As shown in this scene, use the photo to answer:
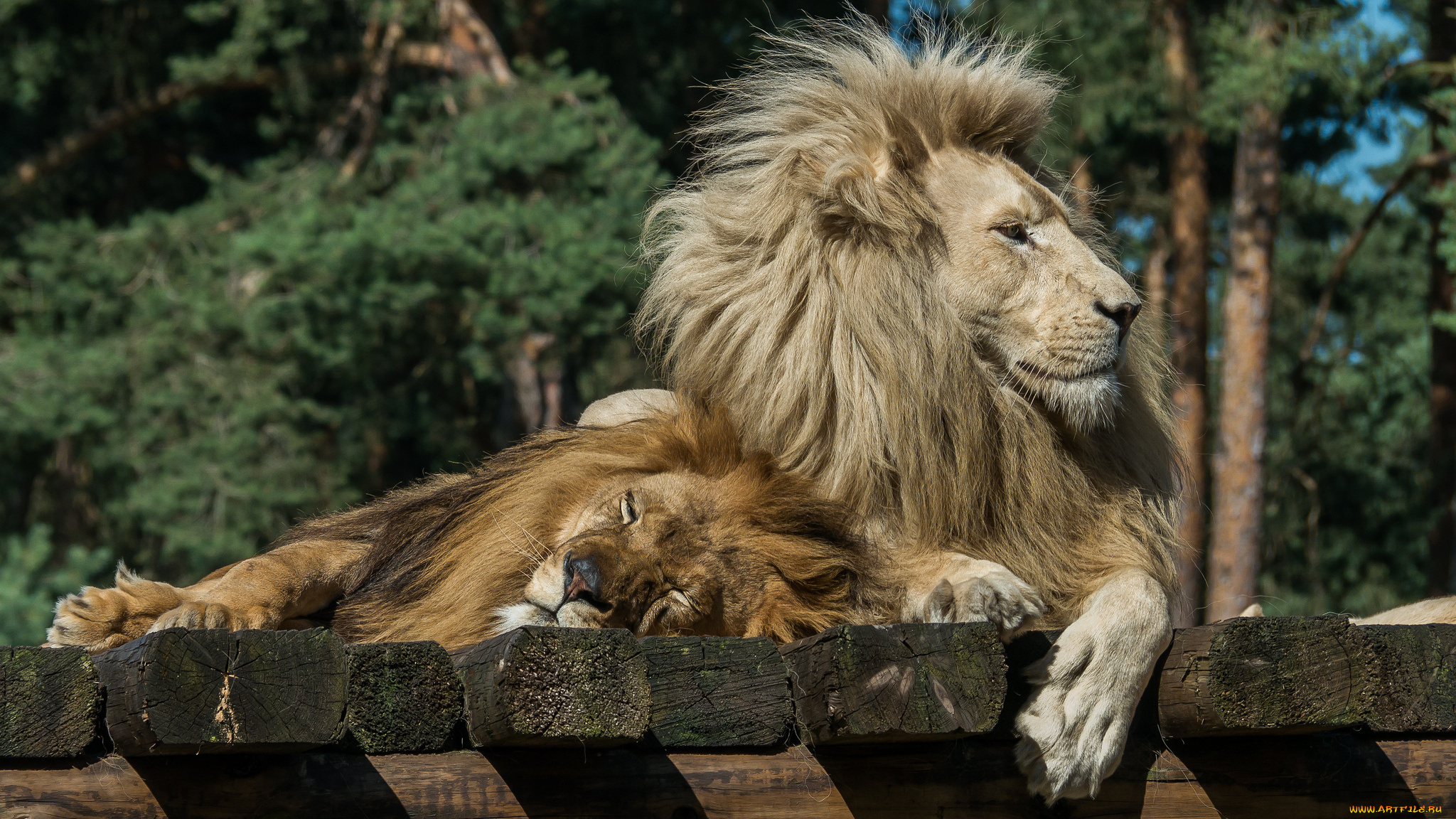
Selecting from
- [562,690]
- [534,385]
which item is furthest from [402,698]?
[534,385]

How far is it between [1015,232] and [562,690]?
5.50 feet

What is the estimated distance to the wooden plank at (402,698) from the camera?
212cm

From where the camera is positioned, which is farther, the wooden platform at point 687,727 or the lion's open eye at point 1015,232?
the lion's open eye at point 1015,232

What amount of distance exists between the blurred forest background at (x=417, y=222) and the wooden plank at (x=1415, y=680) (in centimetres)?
478

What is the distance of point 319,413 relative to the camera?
951 cm

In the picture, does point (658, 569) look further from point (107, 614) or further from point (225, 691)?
point (107, 614)

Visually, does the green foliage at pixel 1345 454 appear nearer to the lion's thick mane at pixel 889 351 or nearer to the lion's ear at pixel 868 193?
the lion's thick mane at pixel 889 351

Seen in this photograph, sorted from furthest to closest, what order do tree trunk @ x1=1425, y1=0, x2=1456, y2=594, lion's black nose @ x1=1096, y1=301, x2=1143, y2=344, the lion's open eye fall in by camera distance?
tree trunk @ x1=1425, y1=0, x2=1456, y2=594, the lion's open eye, lion's black nose @ x1=1096, y1=301, x2=1143, y2=344

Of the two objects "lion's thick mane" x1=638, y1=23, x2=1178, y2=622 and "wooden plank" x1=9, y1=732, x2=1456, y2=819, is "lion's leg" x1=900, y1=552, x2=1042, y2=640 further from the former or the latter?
"wooden plank" x1=9, y1=732, x2=1456, y2=819

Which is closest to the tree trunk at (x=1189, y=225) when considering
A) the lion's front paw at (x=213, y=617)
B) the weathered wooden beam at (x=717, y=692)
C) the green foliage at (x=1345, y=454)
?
the green foliage at (x=1345, y=454)

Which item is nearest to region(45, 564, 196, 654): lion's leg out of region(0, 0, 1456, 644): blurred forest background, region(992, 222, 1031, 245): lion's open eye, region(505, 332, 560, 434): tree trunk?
region(992, 222, 1031, 245): lion's open eye

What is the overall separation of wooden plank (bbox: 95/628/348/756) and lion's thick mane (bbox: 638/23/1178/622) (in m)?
1.27

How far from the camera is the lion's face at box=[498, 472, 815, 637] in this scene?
8.52 ft

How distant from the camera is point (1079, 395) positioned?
3018 mm
